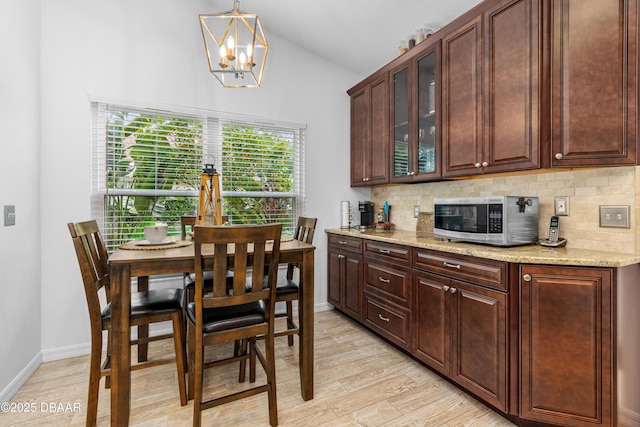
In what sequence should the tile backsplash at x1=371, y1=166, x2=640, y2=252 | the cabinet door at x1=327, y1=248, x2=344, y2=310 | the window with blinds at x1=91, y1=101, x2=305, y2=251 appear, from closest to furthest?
the tile backsplash at x1=371, y1=166, x2=640, y2=252 < the window with blinds at x1=91, y1=101, x2=305, y2=251 < the cabinet door at x1=327, y1=248, x2=344, y2=310

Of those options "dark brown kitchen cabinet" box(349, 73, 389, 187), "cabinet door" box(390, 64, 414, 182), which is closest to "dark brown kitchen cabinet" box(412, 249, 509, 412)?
"cabinet door" box(390, 64, 414, 182)

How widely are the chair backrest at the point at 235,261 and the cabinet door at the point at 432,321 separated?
3.73ft

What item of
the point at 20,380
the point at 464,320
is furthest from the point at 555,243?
the point at 20,380

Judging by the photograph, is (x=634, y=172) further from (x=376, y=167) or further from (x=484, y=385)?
(x=376, y=167)

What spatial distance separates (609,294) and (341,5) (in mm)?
2720

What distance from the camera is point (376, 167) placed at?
3166 millimetres

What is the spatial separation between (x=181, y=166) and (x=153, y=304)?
1.47 metres

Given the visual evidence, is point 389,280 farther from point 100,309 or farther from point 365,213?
point 100,309

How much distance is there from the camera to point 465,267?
6.15 ft

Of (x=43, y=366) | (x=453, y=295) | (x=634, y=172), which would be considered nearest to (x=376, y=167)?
(x=453, y=295)

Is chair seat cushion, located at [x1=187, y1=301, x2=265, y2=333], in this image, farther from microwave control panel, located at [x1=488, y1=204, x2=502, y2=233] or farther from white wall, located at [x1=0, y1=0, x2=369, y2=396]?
microwave control panel, located at [x1=488, y1=204, x2=502, y2=233]

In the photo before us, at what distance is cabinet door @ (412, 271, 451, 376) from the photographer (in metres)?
2.00

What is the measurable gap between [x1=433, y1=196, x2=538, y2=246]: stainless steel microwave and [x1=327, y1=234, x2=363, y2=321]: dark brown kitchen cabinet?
39.7 inches

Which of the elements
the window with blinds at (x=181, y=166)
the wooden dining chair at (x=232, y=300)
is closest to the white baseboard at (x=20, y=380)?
the window with blinds at (x=181, y=166)
